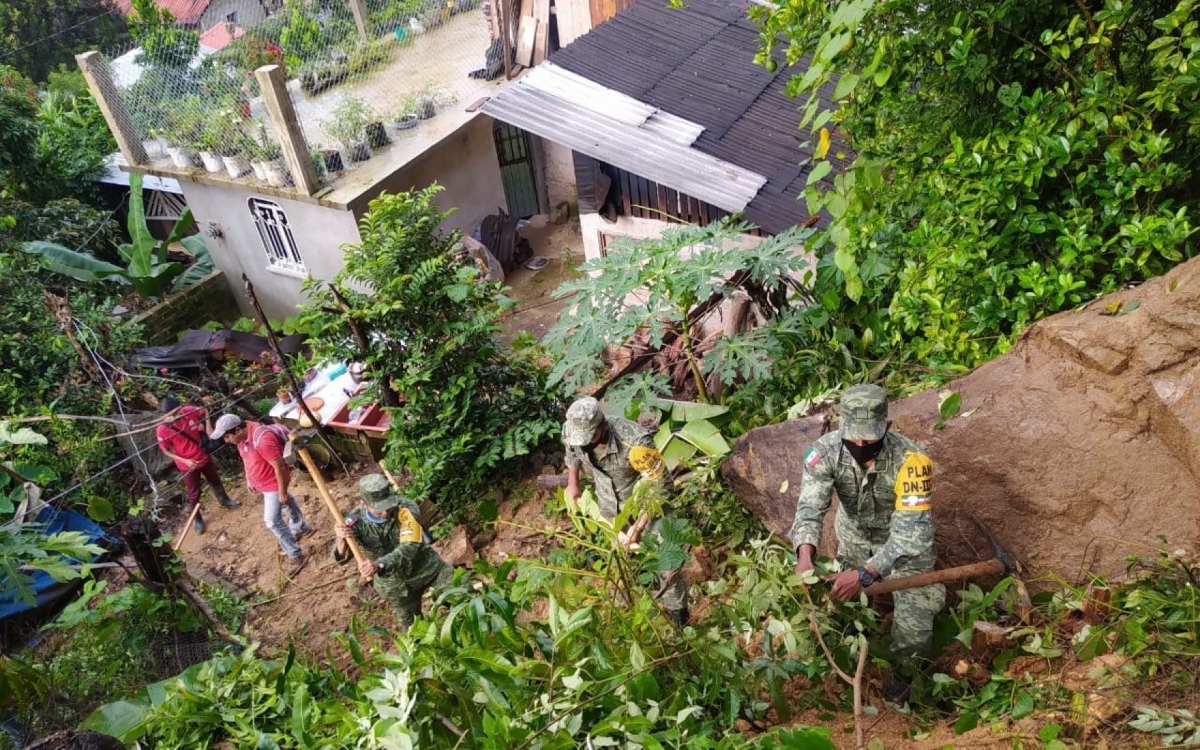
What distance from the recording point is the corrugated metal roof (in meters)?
6.50

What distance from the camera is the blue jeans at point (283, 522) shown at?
7188 millimetres

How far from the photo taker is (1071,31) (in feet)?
12.0

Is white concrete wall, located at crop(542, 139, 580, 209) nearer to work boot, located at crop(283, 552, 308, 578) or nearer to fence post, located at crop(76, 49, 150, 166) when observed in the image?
fence post, located at crop(76, 49, 150, 166)

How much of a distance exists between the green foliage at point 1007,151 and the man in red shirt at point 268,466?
5.49 metres

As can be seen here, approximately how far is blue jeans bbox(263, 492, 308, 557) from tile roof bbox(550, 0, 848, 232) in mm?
5149

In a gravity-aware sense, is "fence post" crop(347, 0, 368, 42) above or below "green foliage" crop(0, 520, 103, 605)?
above

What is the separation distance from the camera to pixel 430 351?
659cm

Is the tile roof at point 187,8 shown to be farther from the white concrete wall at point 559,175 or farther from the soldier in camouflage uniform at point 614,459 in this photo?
the soldier in camouflage uniform at point 614,459

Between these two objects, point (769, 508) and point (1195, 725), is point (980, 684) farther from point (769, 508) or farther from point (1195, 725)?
point (769, 508)

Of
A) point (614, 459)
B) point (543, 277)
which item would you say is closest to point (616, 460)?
point (614, 459)

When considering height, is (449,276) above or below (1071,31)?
below

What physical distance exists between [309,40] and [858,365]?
9.97 metres

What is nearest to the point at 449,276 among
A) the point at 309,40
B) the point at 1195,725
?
the point at 1195,725

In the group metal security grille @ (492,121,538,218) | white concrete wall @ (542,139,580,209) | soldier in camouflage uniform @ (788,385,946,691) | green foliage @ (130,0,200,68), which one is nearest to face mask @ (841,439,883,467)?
soldier in camouflage uniform @ (788,385,946,691)
